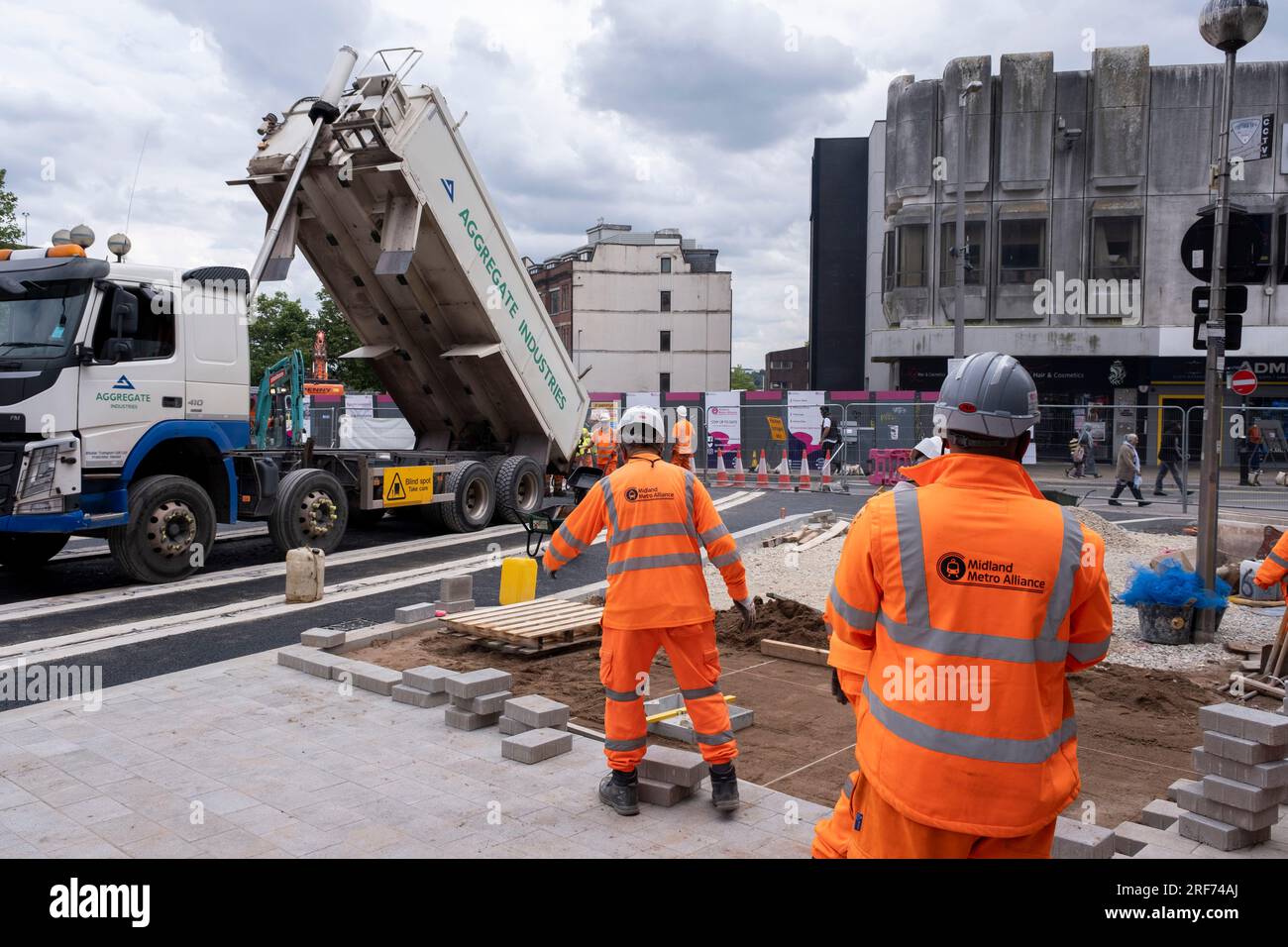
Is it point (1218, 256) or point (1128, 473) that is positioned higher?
point (1218, 256)

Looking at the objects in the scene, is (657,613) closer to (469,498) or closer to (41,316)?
(41,316)

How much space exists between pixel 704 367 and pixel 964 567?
63.2 meters

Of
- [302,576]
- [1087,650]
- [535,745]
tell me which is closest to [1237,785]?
[1087,650]

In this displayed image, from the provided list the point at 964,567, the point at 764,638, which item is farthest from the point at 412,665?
the point at 964,567

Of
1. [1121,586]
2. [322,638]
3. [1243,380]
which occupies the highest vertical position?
[1243,380]

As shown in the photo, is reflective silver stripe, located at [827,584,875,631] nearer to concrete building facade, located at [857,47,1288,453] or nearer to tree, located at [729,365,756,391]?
concrete building facade, located at [857,47,1288,453]

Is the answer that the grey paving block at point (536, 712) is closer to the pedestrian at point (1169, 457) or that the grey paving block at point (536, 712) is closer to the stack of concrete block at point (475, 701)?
the stack of concrete block at point (475, 701)

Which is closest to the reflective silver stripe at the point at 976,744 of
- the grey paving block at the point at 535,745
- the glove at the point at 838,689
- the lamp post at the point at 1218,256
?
the glove at the point at 838,689

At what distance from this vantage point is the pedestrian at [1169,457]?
73.8ft

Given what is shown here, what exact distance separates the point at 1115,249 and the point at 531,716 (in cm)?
3265

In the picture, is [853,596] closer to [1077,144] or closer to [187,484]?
[187,484]

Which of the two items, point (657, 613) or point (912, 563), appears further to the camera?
point (657, 613)

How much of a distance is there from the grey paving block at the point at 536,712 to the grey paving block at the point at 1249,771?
10.6 feet

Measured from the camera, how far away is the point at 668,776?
16.4ft
